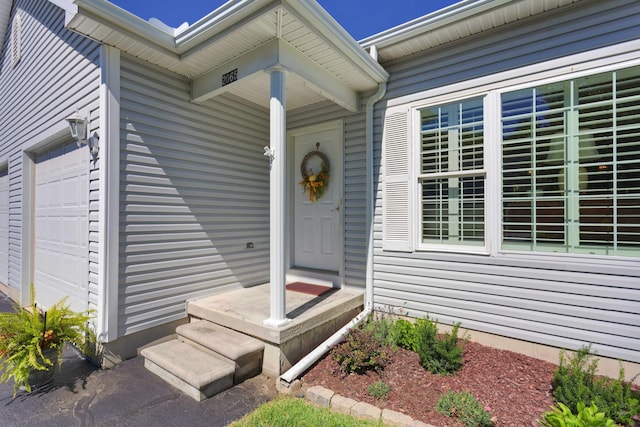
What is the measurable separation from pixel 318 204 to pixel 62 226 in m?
3.25

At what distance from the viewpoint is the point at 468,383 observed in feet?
8.50

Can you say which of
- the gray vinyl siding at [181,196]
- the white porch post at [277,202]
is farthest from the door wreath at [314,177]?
the white porch post at [277,202]

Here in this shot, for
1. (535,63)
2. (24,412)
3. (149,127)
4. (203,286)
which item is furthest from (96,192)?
(535,63)

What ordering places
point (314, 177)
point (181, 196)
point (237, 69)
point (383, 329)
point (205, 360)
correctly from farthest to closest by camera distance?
1. point (314, 177)
2. point (181, 196)
3. point (383, 329)
4. point (237, 69)
5. point (205, 360)

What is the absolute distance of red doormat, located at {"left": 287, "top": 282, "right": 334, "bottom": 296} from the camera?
400 cm

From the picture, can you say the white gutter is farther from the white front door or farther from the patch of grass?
the patch of grass

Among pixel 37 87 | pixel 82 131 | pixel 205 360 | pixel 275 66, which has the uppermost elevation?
pixel 37 87

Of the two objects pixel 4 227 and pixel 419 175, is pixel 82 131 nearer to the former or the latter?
pixel 419 175

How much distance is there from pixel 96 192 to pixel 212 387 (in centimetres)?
215

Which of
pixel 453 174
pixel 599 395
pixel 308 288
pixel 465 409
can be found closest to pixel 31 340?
pixel 308 288

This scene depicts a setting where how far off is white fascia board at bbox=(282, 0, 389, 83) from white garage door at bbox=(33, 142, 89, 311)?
8.50ft

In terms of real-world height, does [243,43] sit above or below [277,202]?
above

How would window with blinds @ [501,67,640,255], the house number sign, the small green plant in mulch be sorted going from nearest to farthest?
the small green plant in mulch → window with blinds @ [501,67,640,255] → the house number sign

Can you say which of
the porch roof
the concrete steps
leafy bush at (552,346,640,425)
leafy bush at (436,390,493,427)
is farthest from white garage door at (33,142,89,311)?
leafy bush at (552,346,640,425)
